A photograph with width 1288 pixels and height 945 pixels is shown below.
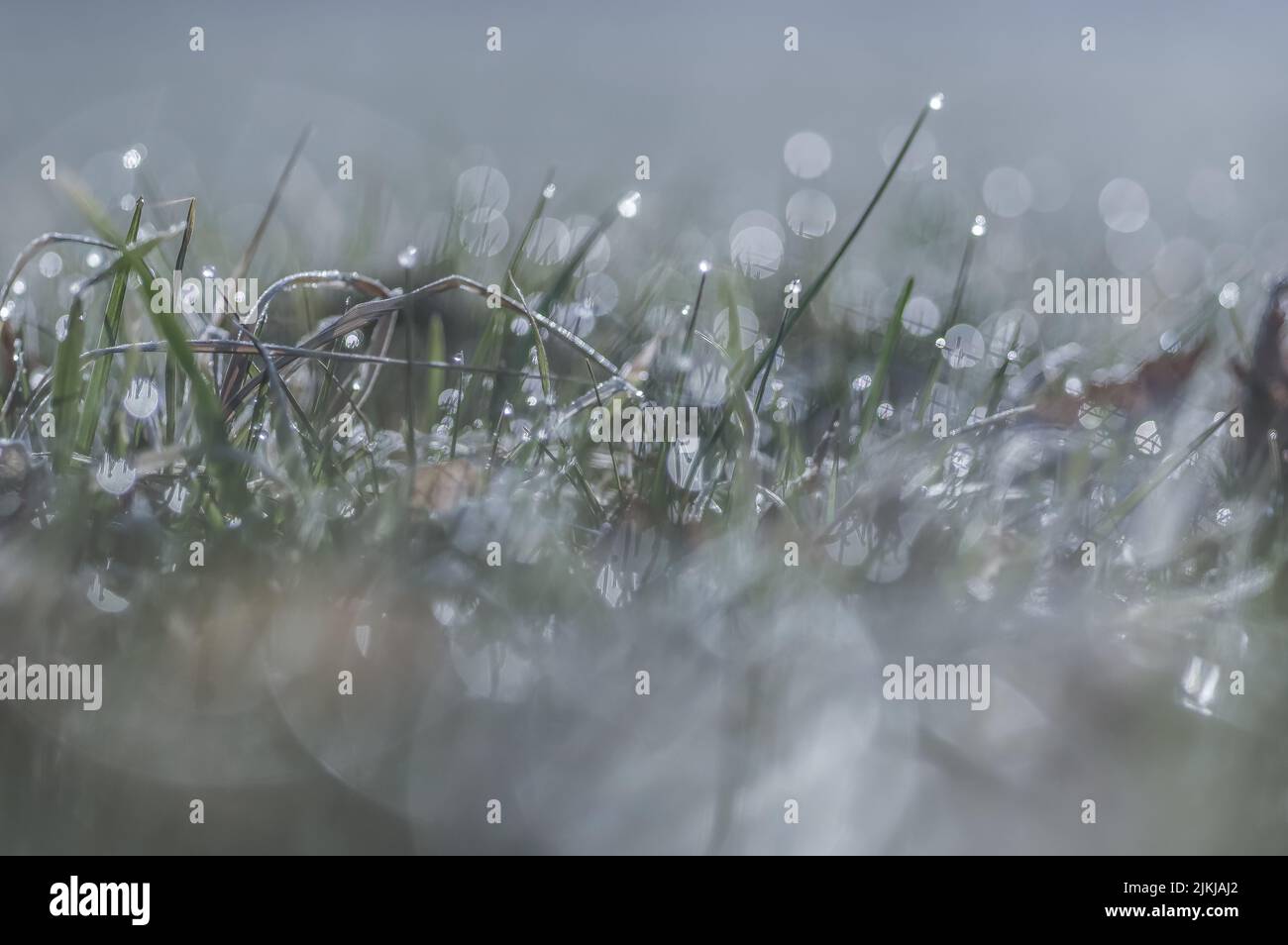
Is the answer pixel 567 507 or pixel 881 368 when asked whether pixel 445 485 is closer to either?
pixel 567 507

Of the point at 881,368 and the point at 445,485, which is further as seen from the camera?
the point at 881,368

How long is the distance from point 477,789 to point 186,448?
0.40m

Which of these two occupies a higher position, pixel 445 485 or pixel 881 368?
pixel 881 368

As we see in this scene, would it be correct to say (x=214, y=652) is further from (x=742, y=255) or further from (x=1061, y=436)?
(x=742, y=255)

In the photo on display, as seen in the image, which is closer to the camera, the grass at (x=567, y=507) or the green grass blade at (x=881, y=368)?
the grass at (x=567, y=507)

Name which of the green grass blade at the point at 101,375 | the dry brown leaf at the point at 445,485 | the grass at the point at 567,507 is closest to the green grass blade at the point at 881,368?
the grass at the point at 567,507

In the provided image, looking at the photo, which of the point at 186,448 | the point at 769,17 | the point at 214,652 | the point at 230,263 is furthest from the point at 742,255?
the point at 214,652

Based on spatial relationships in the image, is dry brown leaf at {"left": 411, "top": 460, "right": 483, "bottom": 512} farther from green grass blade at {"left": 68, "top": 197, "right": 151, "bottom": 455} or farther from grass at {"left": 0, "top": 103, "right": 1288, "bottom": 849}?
green grass blade at {"left": 68, "top": 197, "right": 151, "bottom": 455}

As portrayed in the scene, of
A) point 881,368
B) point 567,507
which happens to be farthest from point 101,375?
point 881,368

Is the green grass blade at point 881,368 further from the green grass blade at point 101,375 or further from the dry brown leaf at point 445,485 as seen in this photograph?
the green grass blade at point 101,375

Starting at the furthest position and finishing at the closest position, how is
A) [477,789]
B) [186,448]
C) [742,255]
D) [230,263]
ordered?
[742,255] → [230,263] → [186,448] → [477,789]

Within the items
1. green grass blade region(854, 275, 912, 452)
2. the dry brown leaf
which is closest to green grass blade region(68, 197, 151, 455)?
the dry brown leaf

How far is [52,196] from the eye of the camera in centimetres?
143

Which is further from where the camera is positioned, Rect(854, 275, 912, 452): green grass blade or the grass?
Rect(854, 275, 912, 452): green grass blade
